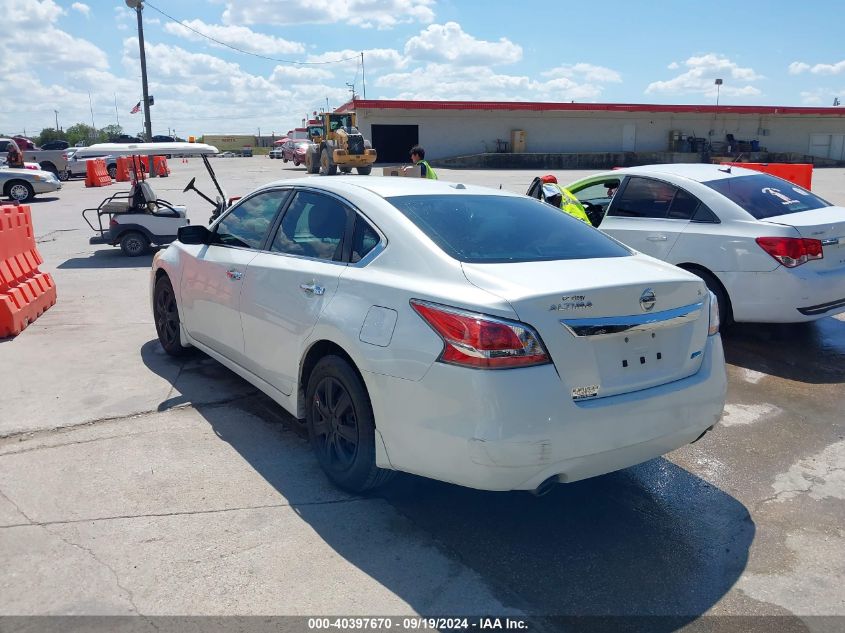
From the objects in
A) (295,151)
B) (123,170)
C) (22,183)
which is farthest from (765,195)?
(295,151)

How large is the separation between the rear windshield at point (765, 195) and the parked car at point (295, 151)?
120 feet

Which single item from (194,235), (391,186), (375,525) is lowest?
(375,525)

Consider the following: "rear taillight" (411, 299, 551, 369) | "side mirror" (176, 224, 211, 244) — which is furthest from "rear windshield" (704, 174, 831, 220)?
"side mirror" (176, 224, 211, 244)

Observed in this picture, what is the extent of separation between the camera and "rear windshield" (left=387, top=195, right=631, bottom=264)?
369cm

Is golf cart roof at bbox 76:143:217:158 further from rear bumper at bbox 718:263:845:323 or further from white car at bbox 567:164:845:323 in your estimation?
rear bumper at bbox 718:263:845:323

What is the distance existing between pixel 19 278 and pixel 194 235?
3291mm

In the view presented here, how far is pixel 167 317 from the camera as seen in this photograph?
6.12 meters

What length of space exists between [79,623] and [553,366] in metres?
2.14

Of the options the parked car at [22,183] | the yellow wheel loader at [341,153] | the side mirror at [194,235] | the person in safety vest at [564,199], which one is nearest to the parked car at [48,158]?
the yellow wheel loader at [341,153]

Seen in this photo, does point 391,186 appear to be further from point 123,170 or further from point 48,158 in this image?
point 48,158

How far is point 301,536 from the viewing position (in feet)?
11.5

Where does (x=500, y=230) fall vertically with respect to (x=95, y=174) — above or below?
above

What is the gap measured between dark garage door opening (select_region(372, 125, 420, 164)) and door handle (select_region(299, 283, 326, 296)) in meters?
42.5

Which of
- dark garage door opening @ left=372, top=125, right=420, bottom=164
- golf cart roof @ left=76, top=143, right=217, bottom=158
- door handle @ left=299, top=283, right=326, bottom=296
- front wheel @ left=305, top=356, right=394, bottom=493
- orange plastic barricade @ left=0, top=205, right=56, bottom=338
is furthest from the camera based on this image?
dark garage door opening @ left=372, top=125, right=420, bottom=164
